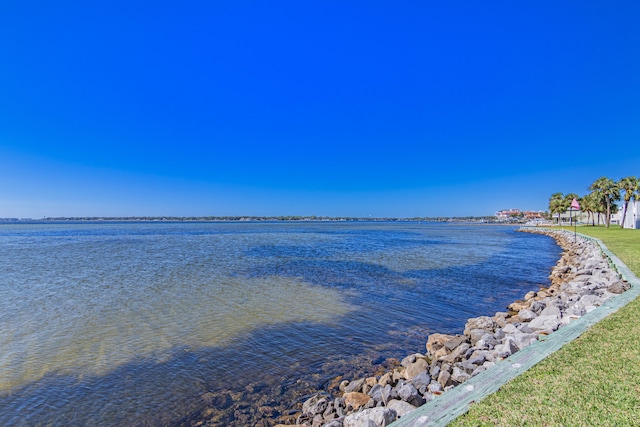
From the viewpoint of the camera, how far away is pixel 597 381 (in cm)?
351

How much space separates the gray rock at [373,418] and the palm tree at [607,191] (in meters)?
55.9

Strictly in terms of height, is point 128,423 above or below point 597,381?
below

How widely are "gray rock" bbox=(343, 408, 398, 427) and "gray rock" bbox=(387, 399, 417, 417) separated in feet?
0.29

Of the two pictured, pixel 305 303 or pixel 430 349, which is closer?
pixel 430 349

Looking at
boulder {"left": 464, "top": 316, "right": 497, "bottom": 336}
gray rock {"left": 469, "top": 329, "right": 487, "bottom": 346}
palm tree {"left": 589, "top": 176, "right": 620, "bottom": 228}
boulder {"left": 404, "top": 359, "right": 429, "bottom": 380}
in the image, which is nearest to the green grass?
boulder {"left": 404, "top": 359, "right": 429, "bottom": 380}

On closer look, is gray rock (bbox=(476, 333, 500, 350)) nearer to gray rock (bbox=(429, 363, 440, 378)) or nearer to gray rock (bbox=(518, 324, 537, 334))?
gray rock (bbox=(518, 324, 537, 334))

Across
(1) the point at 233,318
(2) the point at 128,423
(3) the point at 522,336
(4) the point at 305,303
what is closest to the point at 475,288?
(4) the point at 305,303

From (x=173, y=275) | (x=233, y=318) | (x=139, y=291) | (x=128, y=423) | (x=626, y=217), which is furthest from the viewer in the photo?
(x=626, y=217)

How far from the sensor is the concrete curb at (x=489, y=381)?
309cm

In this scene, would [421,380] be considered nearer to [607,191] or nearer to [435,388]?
[435,388]

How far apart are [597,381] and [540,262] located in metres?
19.5

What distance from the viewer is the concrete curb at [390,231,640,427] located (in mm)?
3092

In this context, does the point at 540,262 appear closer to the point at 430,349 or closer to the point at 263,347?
the point at 430,349

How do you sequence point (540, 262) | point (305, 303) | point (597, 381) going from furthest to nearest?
point (540, 262) → point (305, 303) → point (597, 381)
